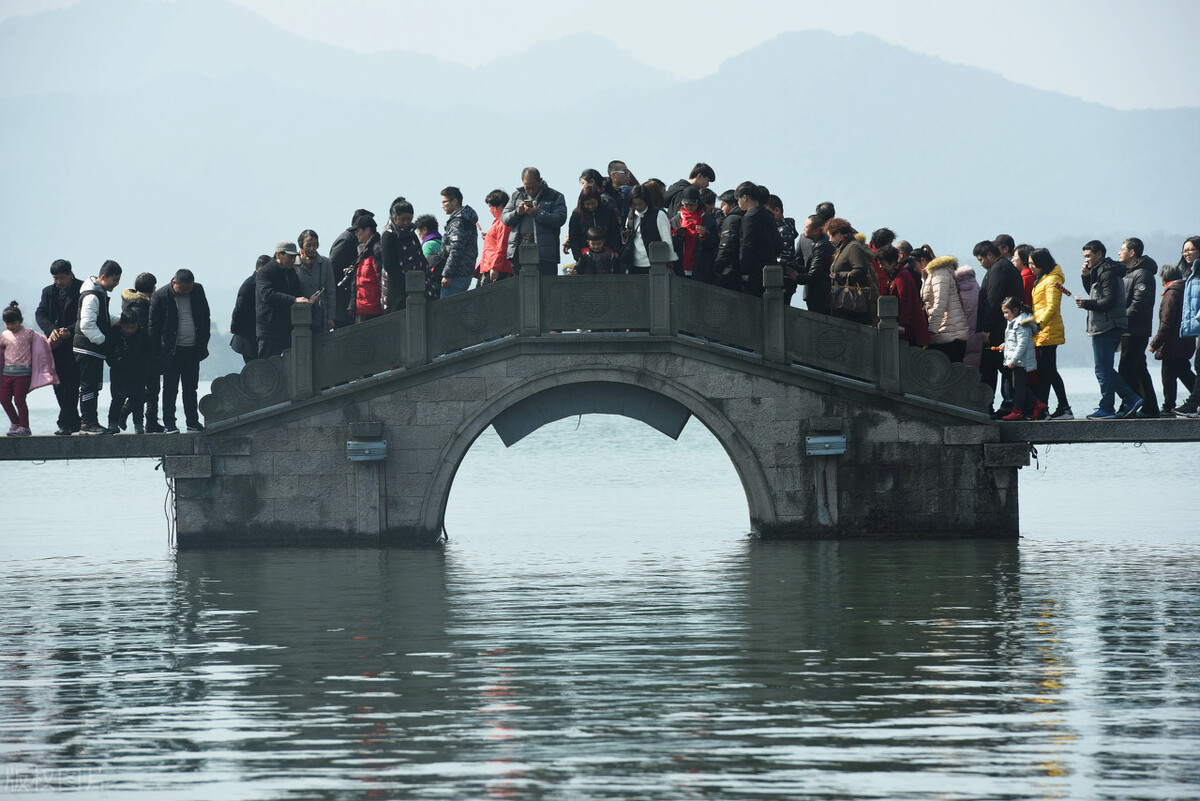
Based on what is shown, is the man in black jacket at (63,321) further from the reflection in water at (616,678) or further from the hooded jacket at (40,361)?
the reflection in water at (616,678)

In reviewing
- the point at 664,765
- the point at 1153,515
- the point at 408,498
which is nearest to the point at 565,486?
the point at 1153,515

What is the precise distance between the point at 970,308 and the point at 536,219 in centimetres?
493

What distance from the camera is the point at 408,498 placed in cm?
1644

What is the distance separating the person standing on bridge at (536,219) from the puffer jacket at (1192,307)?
5.41m

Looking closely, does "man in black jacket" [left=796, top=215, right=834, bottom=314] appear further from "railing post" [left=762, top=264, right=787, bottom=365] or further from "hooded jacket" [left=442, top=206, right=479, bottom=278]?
"hooded jacket" [left=442, top=206, right=479, bottom=278]

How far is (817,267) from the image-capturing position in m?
16.1

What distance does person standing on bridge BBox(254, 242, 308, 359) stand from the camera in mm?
16094

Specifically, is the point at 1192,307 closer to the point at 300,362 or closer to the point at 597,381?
the point at 597,381

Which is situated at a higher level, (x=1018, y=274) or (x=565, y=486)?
(x=1018, y=274)

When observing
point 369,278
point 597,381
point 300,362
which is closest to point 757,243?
point 597,381

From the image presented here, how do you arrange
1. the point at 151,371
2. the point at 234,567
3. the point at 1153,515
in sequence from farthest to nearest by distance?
the point at 1153,515, the point at 151,371, the point at 234,567

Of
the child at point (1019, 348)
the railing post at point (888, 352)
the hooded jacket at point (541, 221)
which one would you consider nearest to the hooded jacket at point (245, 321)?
the hooded jacket at point (541, 221)

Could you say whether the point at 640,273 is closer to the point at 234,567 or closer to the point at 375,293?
the point at 375,293

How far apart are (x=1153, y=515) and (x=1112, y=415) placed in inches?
328
